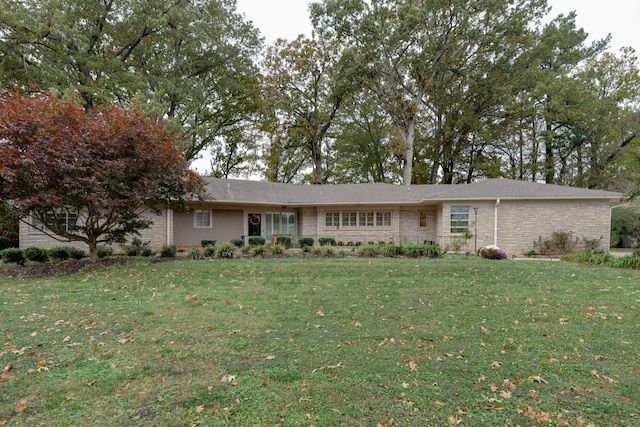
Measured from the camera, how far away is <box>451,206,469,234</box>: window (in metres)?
15.3

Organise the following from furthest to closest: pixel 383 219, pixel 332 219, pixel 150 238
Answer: pixel 332 219 < pixel 383 219 < pixel 150 238

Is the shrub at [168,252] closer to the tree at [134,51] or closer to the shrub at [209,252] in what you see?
the shrub at [209,252]

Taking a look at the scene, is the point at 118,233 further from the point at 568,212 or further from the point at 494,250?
the point at 568,212

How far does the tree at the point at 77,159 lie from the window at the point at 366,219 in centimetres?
1100

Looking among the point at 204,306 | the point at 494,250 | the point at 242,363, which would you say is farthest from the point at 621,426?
the point at 494,250

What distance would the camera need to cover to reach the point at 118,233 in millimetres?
10930

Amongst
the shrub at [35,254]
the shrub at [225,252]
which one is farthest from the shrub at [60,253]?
the shrub at [225,252]

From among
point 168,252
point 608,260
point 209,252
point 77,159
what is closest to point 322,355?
point 77,159

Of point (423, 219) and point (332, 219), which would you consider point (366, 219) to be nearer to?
point (332, 219)

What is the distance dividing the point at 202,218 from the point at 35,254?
7.56 meters

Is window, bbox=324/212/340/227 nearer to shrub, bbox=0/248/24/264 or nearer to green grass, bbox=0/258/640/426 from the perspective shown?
green grass, bbox=0/258/640/426

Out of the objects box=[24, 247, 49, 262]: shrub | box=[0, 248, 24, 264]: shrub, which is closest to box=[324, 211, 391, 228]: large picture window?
box=[24, 247, 49, 262]: shrub

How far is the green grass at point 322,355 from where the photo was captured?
2656 mm

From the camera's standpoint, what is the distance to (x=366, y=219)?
61.3ft
